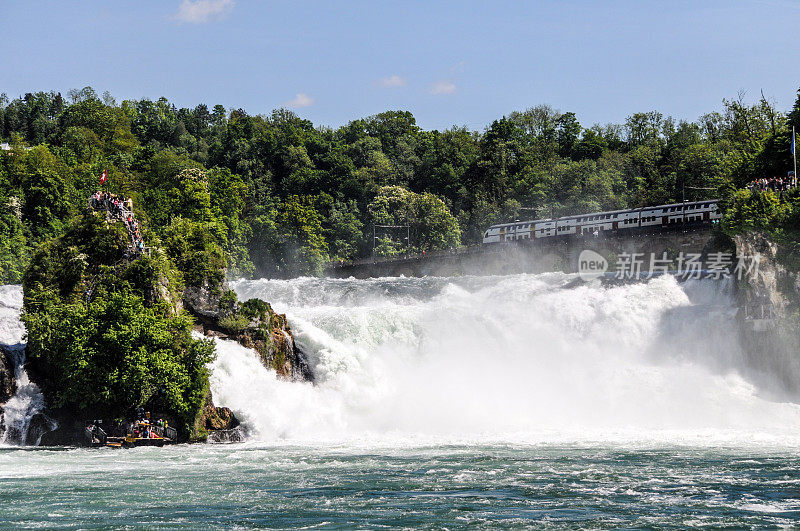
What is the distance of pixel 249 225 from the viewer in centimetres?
9469

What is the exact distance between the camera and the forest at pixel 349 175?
79375mm

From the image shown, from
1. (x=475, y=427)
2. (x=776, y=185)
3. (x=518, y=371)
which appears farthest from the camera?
(x=776, y=185)

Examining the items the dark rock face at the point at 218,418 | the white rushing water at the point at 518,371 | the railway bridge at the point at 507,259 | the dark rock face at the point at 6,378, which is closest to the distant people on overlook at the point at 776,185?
the white rushing water at the point at 518,371

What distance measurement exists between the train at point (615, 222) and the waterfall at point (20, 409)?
47.7m

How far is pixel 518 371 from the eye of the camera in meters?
47.1

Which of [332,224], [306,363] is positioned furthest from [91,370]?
[332,224]

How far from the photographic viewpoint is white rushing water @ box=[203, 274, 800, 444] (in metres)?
39.1

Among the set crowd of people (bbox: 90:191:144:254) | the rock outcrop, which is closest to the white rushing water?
the rock outcrop

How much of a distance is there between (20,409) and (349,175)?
80378 millimetres

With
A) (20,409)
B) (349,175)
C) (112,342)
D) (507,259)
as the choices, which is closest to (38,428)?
(20,409)

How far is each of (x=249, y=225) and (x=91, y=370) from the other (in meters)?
60.6

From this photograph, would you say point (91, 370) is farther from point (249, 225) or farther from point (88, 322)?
point (249, 225)

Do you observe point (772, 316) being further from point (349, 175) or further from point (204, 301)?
point (349, 175)

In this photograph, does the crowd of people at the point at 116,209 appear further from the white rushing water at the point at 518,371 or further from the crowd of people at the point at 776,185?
the crowd of people at the point at 776,185
